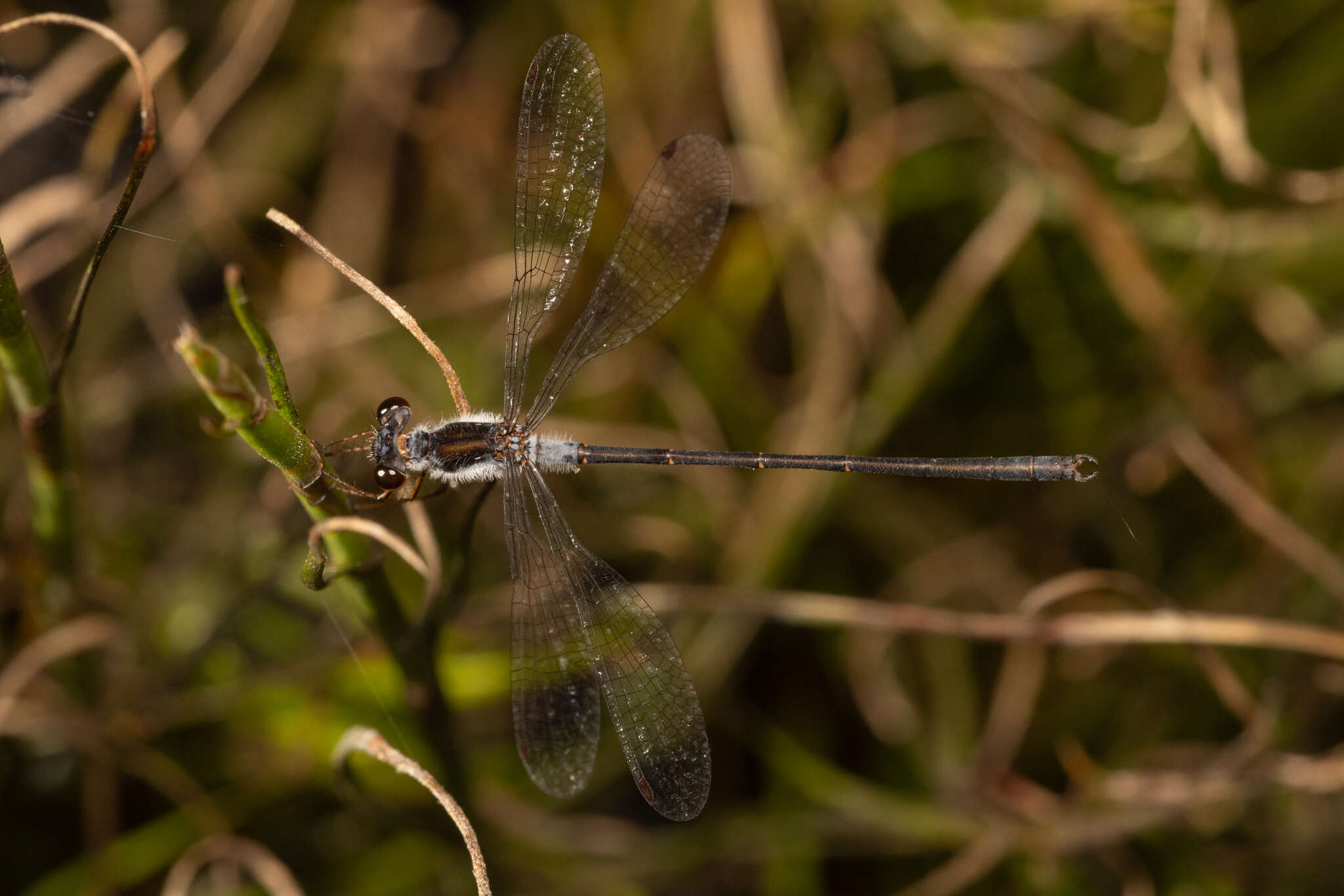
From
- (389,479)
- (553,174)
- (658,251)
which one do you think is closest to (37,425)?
(389,479)

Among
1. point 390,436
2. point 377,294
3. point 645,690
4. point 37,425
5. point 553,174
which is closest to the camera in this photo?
point 377,294

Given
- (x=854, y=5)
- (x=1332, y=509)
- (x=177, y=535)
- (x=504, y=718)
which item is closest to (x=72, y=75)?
(x=177, y=535)

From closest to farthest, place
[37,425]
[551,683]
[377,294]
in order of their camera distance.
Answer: [377,294] → [37,425] → [551,683]

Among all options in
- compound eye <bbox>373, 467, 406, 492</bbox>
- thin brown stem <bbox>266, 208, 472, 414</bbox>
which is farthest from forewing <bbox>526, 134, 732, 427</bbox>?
thin brown stem <bbox>266, 208, 472, 414</bbox>

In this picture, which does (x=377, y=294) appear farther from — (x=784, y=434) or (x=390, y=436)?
(x=784, y=434)

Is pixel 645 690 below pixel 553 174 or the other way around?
below

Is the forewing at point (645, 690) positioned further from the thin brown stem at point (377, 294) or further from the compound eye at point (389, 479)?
the thin brown stem at point (377, 294)
